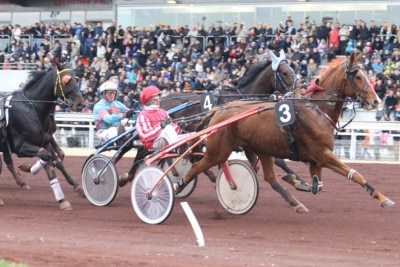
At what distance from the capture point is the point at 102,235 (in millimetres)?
8781

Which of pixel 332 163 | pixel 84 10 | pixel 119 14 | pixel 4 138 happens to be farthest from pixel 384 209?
pixel 84 10

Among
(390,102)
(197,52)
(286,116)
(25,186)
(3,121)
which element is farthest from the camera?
(197,52)

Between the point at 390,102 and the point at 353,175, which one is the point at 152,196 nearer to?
the point at 353,175

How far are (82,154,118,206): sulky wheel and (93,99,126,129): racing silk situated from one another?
0.54 m

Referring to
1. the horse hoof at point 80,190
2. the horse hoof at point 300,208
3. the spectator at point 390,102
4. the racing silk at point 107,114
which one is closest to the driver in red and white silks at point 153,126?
the racing silk at point 107,114

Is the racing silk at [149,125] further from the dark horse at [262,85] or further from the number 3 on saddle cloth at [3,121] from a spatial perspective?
the number 3 on saddle cloth at [3,121]

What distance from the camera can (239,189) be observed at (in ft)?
33.6

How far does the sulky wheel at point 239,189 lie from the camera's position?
10188 millimetres

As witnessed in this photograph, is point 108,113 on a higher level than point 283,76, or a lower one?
lower

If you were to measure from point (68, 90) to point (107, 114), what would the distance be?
2.07 ft

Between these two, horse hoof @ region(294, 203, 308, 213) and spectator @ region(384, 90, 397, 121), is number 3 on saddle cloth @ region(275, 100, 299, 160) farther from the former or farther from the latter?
spectator @ region(384, 90, 397, 121)

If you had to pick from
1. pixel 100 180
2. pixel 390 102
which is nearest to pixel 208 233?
pixel 100 180

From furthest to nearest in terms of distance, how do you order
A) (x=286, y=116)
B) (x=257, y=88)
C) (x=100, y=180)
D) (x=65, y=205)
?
1. (x=257, y=88)
2. (x=100, y=180)
3. (x=65, y=205)
4. (x=286, y=116)

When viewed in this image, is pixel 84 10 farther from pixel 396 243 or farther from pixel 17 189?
pixel 396 243
